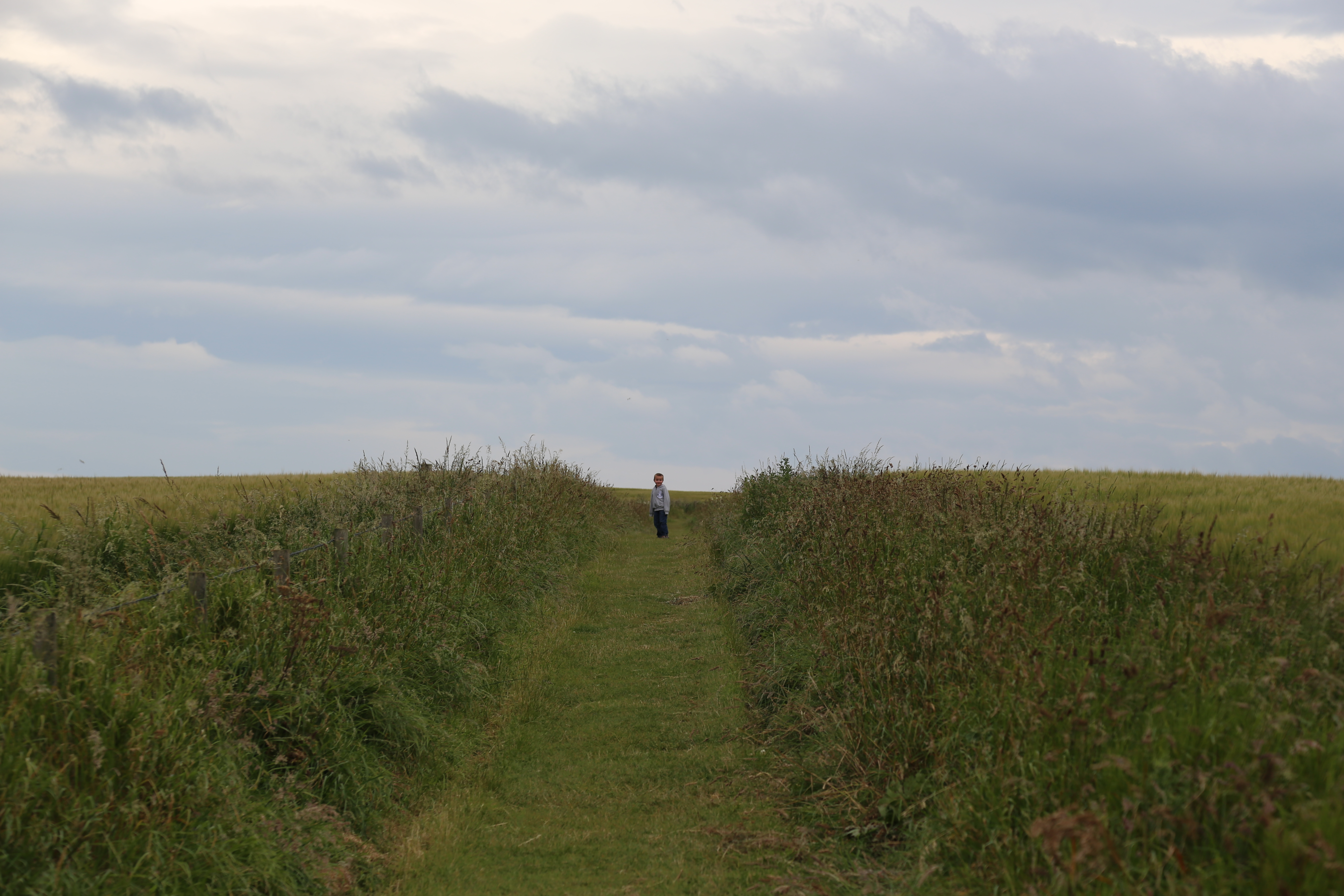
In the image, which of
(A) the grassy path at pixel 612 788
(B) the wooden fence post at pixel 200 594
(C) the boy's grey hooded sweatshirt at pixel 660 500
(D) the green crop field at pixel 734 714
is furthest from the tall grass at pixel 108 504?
(C) the boy's grey hooded sweatshirt at pixel 660 500

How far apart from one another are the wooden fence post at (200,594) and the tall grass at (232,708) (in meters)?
0.05

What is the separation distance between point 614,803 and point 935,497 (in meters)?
5.32

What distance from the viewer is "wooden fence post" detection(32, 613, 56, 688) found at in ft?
16.3

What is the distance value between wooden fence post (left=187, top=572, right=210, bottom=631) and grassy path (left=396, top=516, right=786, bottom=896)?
7.25 feet

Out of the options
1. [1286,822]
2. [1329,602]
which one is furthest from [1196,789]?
[1329,602]

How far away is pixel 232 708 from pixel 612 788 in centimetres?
296

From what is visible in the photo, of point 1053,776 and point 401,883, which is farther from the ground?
point 1053,776

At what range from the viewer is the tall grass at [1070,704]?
385cm

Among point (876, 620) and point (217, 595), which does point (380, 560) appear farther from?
point (876, 620)

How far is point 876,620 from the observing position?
23.0 ft

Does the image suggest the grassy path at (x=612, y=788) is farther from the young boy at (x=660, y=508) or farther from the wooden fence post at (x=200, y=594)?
the young boy at (x=660, y=508)

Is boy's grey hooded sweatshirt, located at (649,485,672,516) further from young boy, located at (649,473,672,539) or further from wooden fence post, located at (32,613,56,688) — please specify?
wooden fence post, located at (32,613,56,688)

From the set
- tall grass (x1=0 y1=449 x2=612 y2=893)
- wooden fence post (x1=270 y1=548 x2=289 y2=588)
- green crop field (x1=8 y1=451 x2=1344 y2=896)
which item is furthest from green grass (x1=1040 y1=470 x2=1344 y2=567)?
wooden fence post (x1=270 y1=548 x2=289 y2=588)

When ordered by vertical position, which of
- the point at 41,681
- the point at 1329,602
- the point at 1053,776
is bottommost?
the point at 1053,776
